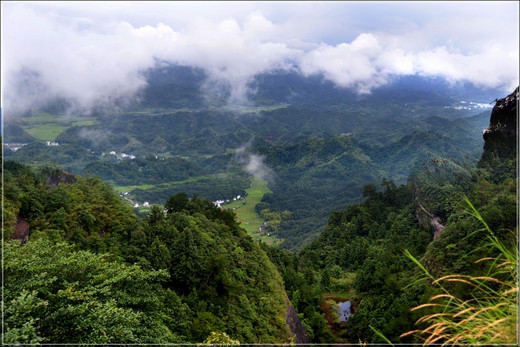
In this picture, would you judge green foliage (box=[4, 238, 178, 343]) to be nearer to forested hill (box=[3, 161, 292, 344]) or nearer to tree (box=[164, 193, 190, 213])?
forested hill (box=[3, 161, 292, 344])

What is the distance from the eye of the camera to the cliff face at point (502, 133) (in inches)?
1409

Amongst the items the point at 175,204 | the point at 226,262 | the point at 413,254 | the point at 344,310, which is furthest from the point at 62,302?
the point at 413,254

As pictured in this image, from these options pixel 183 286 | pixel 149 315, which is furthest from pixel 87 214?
pixel 149 315

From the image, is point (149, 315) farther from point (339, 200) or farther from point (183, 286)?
point (339, 200)

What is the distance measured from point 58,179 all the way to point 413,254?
29677 mm

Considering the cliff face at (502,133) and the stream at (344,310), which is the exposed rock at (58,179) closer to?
the stream at (344,310)

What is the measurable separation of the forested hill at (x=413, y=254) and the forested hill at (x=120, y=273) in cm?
540

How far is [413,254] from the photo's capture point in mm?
30703

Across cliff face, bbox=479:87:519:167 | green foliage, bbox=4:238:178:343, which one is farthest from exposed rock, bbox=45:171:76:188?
cliff face, bbox=479:87:519:167

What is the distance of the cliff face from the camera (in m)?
35.8

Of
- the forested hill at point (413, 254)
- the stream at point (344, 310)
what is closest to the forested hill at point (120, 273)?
the forested hill at point (413, 254)

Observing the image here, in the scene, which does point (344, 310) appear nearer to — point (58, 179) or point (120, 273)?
point (58, 179)

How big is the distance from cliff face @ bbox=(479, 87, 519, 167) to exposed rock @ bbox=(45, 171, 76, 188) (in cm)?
4115

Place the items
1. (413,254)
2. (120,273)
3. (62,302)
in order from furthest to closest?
(413,254) → (120,273) → (62,302)
